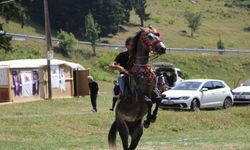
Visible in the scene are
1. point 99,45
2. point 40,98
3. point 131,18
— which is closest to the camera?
point 40,98

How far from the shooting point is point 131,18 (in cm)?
10800

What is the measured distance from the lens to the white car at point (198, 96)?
29.2 metres

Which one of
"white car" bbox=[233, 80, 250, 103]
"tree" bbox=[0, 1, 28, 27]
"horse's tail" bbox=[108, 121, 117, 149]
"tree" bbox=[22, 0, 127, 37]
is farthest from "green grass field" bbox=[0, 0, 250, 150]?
"tree" bbox=[0, 1, 28, 27]

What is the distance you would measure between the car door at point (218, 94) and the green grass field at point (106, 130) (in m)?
2.21

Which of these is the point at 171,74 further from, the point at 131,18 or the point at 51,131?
the point at 131,18

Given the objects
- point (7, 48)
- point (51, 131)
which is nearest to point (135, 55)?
point (51, 131)

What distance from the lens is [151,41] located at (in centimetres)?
1156

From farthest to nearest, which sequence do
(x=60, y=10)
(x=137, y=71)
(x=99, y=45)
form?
1. (x=60, y=10)
2. (x=99, y=45)
3. (x=137, y=71)

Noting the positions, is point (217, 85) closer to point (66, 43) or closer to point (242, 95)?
point (242, 95)

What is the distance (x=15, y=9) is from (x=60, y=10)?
5289 centimetres

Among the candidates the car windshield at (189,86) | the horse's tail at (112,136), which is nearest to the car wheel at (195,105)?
the car windshield at (189,86)

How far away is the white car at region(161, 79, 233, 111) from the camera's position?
29.2m

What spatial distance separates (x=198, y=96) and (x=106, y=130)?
6692mm

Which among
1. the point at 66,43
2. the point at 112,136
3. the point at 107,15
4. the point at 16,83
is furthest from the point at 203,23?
the point at 112,136
